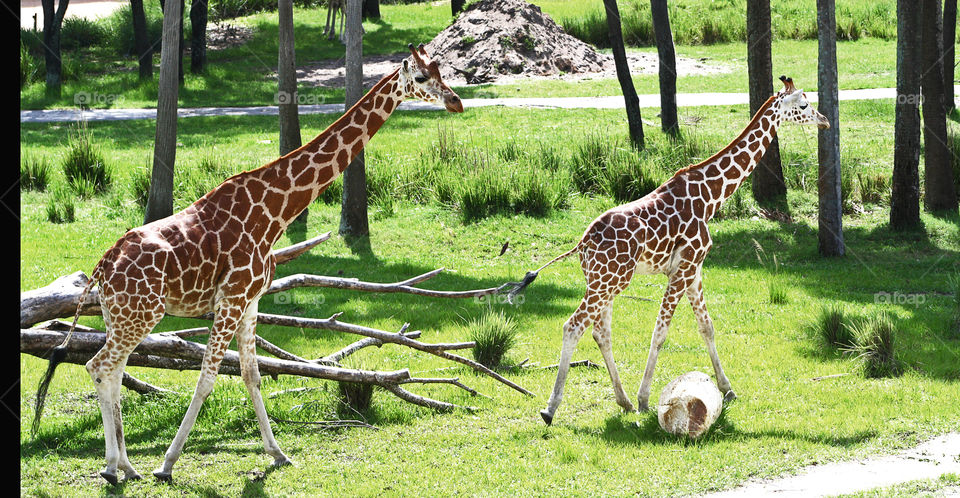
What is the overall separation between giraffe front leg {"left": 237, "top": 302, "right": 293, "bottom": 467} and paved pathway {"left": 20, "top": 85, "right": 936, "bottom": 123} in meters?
17.9

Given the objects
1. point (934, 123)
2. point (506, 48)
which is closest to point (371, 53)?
point (506, 48)

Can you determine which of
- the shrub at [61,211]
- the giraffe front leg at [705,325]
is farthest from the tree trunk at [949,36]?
the shrub at [61,211]

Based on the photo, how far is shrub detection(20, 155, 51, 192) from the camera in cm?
1844

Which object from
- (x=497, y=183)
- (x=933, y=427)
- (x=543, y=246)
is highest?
(x=497, y=183)

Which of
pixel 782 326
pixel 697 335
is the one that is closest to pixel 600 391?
pixel 697 335

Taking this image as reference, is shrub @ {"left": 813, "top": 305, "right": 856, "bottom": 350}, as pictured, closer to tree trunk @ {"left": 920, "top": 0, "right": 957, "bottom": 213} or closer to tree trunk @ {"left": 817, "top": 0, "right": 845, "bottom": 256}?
tree trunk @ {"left": 817, "top": 0, "right": 845, "bottom": 256}

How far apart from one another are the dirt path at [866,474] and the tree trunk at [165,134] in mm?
10645

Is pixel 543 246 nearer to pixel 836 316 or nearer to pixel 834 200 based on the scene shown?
pixel 834 200

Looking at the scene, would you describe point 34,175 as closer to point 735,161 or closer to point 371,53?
point 735,161

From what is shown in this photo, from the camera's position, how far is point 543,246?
1530cm

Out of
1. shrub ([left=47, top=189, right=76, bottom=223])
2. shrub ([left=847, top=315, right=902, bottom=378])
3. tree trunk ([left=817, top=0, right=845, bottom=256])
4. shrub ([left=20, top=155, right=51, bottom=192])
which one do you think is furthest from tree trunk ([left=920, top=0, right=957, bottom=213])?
shrub ([left=20, top=155, right=51, bottom=192])

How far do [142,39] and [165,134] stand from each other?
46.7 ft

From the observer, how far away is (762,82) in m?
16.6

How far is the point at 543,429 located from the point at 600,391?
4.44 ft
